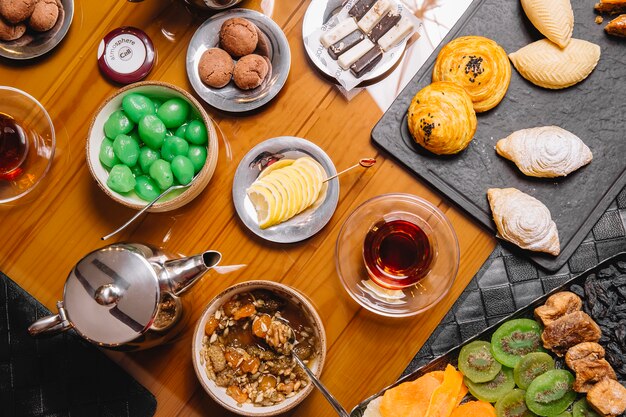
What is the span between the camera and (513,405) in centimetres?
186

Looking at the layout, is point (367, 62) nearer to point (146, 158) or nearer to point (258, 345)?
point (146, 158)

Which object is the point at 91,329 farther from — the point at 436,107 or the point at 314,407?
the point at 436,107

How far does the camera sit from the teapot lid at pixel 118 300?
1.66 m

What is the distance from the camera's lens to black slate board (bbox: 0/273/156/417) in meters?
2.08

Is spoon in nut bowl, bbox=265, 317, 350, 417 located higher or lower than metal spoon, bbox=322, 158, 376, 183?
lower

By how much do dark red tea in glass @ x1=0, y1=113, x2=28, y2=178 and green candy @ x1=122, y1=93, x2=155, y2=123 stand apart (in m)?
0.38

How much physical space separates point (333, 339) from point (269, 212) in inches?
17.3

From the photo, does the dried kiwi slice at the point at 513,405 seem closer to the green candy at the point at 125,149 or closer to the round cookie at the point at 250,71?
the round cookie at the point at 250,71

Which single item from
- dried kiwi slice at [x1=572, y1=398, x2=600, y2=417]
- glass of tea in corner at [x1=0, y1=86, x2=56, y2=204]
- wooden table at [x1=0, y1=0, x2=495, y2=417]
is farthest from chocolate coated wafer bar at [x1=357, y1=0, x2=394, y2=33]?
dried kiwi slice at [x1=572, y1=398, x2=600, y2=417]

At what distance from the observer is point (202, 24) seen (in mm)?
2049

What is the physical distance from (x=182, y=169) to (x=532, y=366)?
1138mm

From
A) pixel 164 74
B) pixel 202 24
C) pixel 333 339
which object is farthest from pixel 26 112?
pixel 333 339

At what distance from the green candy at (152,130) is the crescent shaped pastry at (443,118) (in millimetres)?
740

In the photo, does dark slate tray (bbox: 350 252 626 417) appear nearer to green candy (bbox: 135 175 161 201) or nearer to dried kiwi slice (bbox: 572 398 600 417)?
dried kiwi slice (bbox: 572 398 600 417)
